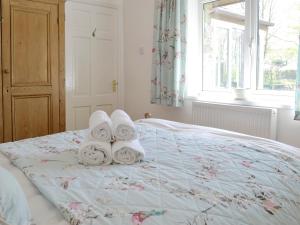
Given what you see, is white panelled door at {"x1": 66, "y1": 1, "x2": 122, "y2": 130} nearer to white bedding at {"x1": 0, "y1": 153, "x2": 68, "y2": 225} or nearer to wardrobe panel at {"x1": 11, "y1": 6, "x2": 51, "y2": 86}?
wardrobe panel at {"x1": 11, "y1": 6, "x2": 51, "y2": 86}

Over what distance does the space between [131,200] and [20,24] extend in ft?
8.63

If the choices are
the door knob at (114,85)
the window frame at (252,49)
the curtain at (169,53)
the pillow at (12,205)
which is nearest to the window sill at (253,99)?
the window frame at (252,49)

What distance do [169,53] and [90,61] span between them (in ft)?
3.77

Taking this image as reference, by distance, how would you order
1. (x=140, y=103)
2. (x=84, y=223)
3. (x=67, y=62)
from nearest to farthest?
(x=84, y=223) → (x=67, y=62) → (x=140, y=103)

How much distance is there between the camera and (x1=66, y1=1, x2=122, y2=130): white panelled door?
3930 mm

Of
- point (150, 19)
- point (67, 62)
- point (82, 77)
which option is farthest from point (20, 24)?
point (150, 19)

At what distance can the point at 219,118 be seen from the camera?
3217 millimetres

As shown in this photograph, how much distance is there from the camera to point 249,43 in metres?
3.14

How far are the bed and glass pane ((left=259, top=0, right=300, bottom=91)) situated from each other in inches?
52.0

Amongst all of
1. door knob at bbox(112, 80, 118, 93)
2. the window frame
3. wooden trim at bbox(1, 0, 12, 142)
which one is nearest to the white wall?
door knob at bbox(112, 80, 118, 93)

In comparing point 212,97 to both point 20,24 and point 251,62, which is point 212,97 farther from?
point 20,24

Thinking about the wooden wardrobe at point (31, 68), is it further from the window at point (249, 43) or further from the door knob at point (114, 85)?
the window at point (249, 43)

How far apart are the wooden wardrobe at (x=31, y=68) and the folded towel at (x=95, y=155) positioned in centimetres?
192

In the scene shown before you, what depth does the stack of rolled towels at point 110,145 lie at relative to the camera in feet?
4.99
